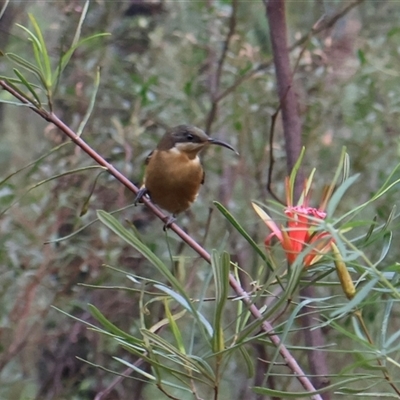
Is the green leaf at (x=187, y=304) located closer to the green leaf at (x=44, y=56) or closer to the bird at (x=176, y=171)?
the green leaf at (x=44, y=56)

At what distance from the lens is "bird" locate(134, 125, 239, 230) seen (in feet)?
5.44

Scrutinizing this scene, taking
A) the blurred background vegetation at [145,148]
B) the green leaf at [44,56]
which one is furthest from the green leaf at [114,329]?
the blurred background vegetation at [145,148]

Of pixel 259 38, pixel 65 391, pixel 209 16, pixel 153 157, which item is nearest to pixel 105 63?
pixel 209 16

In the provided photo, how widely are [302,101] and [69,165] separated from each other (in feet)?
2.62

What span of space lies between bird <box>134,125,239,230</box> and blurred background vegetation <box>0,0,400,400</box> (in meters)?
0.30

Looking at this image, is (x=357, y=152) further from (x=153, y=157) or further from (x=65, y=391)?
(x=65, y=391)

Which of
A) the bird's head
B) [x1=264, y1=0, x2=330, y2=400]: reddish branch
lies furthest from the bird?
[x1=264, y1=0, x2=330, y2=400]: reddish branch

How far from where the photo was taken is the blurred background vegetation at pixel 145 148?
2.08 metres

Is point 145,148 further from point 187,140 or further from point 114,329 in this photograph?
point 114,329

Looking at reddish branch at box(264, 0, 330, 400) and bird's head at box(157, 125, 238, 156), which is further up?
reddish branch at box(264, 0, 330, 400)

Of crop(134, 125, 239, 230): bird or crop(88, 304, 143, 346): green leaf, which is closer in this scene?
crop(88, 304, 143, 346): green leaf

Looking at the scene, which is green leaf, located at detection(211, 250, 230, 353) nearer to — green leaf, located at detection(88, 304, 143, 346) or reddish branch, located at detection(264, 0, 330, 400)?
green leaf, located at detection(88, 304, 143, 346)

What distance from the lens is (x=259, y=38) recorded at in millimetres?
2516

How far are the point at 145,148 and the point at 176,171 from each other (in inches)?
25.8
